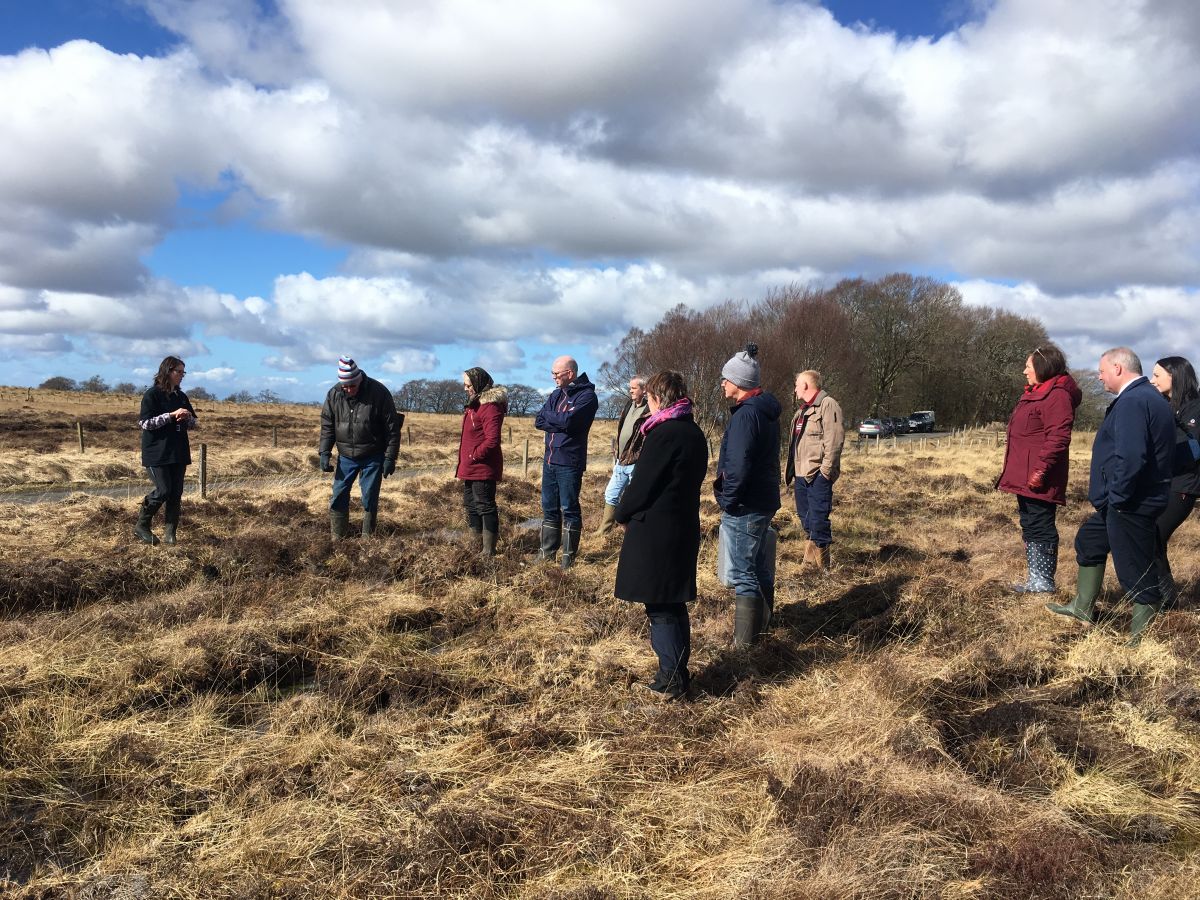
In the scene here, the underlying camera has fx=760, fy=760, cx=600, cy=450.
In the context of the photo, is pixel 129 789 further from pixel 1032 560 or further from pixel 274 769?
pixel 1032 560

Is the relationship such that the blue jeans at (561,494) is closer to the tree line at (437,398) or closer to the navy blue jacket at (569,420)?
the navy blue jacket at (569,420)

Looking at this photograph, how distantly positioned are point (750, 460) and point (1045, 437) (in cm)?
276

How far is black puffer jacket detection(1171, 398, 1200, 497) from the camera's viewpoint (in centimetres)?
517

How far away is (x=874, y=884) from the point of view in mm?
2494

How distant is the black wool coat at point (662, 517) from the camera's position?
380 cm

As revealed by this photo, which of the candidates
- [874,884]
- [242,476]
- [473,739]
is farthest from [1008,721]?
[242,476]

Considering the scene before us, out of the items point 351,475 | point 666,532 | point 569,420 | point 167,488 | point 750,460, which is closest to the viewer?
point 666,532

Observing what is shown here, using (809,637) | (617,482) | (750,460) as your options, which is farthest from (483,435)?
(809,637)

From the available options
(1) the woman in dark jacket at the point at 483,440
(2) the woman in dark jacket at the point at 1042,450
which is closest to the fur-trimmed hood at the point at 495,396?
(1) the woman in dark jacket at the point at 483,440

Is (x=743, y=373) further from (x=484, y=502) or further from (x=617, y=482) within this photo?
(x=484, y=502)

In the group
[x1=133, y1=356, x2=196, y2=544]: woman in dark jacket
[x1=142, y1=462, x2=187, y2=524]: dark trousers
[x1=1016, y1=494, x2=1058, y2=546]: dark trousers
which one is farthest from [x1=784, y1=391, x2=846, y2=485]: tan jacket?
[x1=142, y1=462, x2=187, y2=524]: dark trousers

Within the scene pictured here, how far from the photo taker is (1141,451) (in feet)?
14.5

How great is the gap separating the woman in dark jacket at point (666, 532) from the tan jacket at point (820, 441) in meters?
3.08

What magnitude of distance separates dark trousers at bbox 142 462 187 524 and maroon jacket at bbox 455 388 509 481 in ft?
9.18
